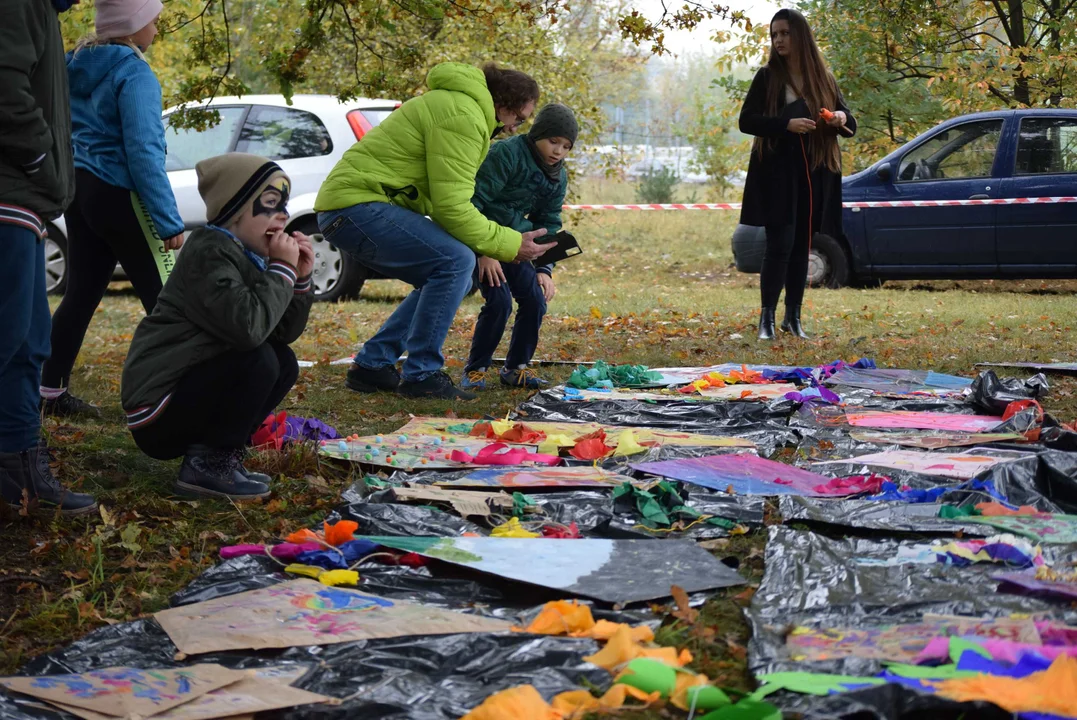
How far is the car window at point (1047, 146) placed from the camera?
37.1ft

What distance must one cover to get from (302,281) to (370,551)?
1132mm

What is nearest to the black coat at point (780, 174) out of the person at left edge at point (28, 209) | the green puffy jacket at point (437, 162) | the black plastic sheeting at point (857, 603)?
the green puffy jacket at point (437, 162)

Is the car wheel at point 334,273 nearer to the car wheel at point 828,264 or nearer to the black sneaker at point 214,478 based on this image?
the car wheel at point 828,264

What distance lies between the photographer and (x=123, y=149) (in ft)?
15.4

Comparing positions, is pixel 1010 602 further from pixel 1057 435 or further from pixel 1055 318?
pixel 1055 318

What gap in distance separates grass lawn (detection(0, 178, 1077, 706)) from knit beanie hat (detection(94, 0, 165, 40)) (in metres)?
1.59

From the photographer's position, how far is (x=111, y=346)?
8219 mm

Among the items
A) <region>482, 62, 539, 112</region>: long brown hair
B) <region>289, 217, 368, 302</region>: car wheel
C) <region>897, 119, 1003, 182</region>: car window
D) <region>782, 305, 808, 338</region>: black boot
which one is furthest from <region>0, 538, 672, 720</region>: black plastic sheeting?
<region>897, 119, 1003, 182</region>: car window

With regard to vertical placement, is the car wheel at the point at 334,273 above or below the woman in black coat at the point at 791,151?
below

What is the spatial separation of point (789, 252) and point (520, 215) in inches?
90.7

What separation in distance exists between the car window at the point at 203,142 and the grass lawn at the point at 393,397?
147 centimetres

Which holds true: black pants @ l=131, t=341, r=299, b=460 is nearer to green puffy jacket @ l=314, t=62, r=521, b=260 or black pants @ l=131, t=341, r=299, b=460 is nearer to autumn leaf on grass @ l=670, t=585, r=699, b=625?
autumn leaf on grass @ l=670, t=585, r=699, b=625

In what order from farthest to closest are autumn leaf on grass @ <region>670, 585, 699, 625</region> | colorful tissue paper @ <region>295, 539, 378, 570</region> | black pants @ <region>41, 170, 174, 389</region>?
black pants @ <region>41, 170, 174, 389</region> → colorful tissue paper @ <region>295, 539, 378, 570</region> → autumn leaf on grass @ <region>670, 585, 699, 625</region>

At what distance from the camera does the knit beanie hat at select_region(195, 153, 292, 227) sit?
11.8 feet
